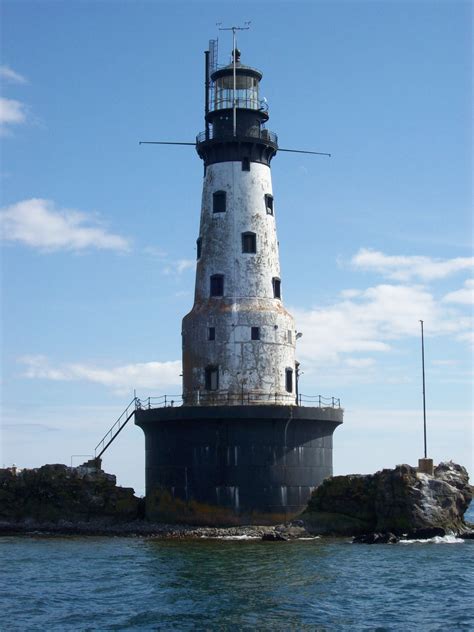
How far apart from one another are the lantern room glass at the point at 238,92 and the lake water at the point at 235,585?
20.0m

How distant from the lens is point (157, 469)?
139 ft

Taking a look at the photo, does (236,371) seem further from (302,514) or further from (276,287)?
(302,514)

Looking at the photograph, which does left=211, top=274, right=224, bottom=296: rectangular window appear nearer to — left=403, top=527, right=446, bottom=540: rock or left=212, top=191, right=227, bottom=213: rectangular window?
left=212, top=191, right=227, bottom=213: rectangular window

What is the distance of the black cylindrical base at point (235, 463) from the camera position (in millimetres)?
40000

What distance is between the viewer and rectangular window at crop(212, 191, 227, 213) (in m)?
44.6

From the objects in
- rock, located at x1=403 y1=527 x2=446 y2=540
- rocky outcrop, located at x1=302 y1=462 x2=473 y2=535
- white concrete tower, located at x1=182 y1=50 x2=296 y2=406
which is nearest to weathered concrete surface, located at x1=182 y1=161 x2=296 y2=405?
white concrete tower, located at x1=182 y1=50 x2=296 y2=406

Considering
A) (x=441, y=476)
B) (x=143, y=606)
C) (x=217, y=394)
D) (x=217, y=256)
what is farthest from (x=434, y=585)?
(x=217, y=256)

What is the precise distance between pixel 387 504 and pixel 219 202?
15.4m

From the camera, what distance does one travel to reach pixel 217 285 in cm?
4394

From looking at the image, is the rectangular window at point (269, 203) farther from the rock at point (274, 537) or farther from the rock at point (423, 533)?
the rock at point (423, 533)

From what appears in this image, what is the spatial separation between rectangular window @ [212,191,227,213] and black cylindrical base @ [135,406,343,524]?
31.7 ft

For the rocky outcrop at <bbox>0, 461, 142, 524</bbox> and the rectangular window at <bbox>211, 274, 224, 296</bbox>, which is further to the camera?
the rectangular window at <bbox>211, 274, 224, 296</bbox>

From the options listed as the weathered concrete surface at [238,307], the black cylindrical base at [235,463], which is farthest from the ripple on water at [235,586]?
the weathered concrete surface at [238,307]

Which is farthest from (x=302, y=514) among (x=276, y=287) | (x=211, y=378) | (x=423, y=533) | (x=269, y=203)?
(x=269, y=203)
